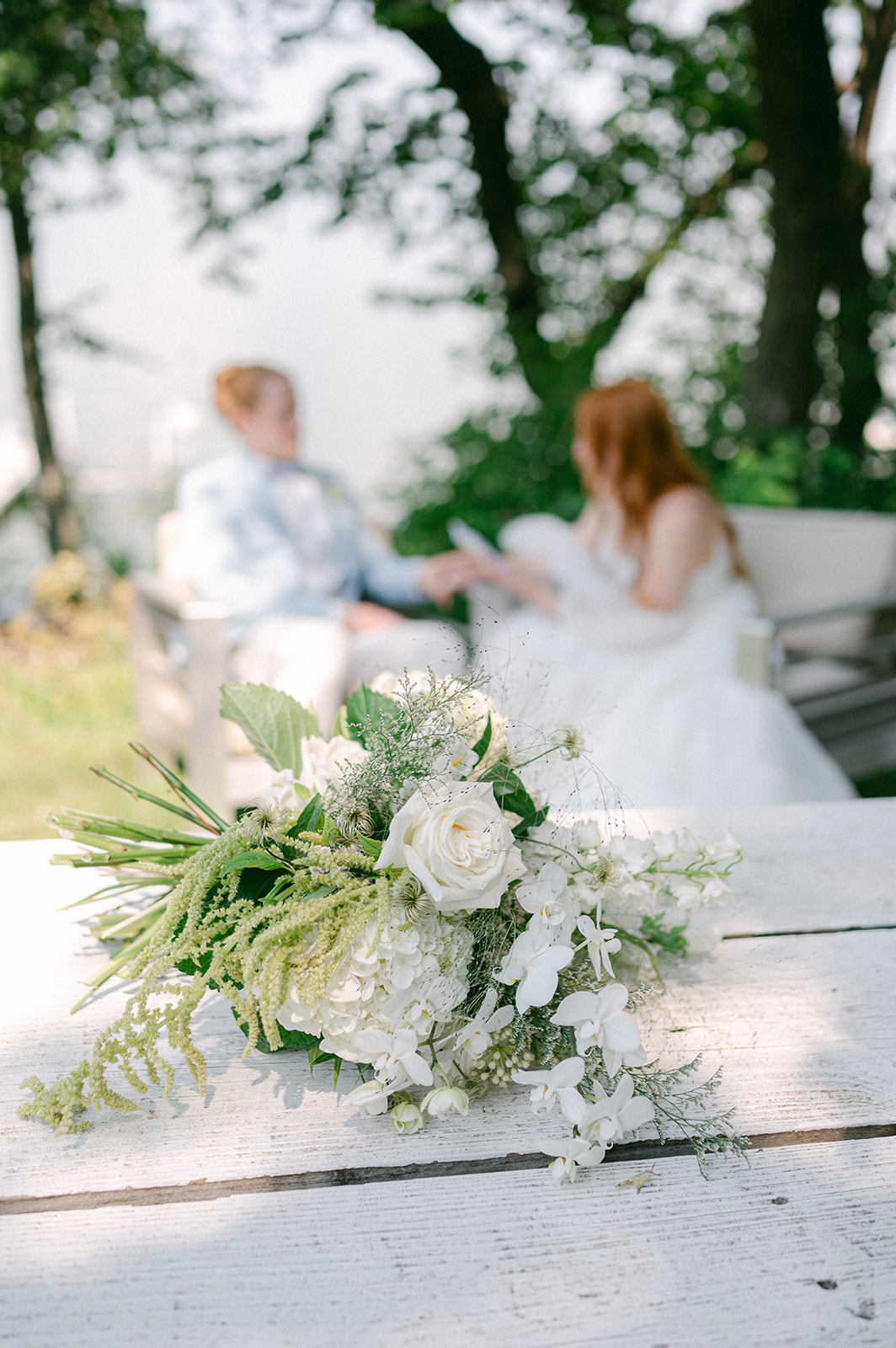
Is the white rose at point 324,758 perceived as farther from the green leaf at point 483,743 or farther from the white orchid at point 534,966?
the white orchid at point 534,966

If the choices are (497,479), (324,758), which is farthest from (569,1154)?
(497,479)

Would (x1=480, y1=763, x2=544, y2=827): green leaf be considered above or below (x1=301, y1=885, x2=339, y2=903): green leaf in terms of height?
above

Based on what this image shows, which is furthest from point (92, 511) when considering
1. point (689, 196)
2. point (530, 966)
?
point (530, 966)

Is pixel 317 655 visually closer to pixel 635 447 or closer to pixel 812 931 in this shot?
pixel 635 447

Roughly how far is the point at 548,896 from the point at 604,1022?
100 millimetres

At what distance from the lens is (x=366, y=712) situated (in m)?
0.95

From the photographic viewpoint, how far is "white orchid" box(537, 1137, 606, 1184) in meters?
0.69

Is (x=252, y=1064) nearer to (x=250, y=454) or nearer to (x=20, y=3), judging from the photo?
(x=250, y=454)

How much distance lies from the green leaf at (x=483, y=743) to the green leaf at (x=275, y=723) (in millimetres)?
201

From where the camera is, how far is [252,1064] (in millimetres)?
840

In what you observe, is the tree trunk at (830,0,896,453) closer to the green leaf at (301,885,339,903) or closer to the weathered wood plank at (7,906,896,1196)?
the weathered wood plank at (7,906,896,1196)

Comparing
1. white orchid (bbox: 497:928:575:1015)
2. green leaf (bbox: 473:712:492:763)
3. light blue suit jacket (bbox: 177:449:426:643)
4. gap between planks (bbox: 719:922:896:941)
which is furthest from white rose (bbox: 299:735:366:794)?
light blue suit jacket (bbox: 177:449:426:643)

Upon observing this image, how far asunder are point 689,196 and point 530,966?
5984 millimetres

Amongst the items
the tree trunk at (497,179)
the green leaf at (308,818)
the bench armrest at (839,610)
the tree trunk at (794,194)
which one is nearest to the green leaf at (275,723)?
the green leaf at (308,818)
